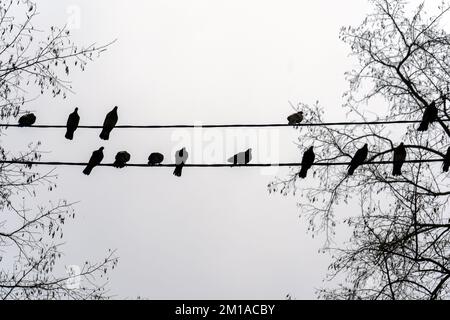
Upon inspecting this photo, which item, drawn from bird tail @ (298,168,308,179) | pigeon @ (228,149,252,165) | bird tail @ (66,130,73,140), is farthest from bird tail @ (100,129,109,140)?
bird tail @ (298,168,308,179)

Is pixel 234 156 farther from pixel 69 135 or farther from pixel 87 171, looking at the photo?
pixel 69 135

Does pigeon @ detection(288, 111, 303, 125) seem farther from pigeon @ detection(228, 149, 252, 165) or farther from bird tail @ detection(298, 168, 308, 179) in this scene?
bird tail @ detection(298, 168, 308, 179)

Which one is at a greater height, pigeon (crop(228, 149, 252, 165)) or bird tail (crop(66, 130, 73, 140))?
bird tail (crop(66, 130, 73, 140))

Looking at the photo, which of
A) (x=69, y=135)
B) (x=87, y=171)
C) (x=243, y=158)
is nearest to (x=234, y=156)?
(x=243, y=158)

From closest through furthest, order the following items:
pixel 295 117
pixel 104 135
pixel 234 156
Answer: pixel 234 156, pixel 104 135, pixel 295 117

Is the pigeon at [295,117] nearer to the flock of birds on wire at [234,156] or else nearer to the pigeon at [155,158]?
the flock of birds on wire at [234,156]

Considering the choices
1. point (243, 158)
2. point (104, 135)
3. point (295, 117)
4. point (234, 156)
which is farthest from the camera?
point (295, 117)

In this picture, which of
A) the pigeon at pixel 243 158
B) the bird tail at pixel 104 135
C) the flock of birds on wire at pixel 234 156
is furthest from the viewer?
the pigeon at pixel 243 158

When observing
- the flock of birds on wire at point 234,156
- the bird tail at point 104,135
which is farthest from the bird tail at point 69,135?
the bird tail at point 104,135

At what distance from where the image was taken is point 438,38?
10.0 meters

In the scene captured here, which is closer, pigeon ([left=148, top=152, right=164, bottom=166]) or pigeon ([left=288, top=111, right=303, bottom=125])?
pigeon ([left=148, top=152, right=164, bottom=166])
